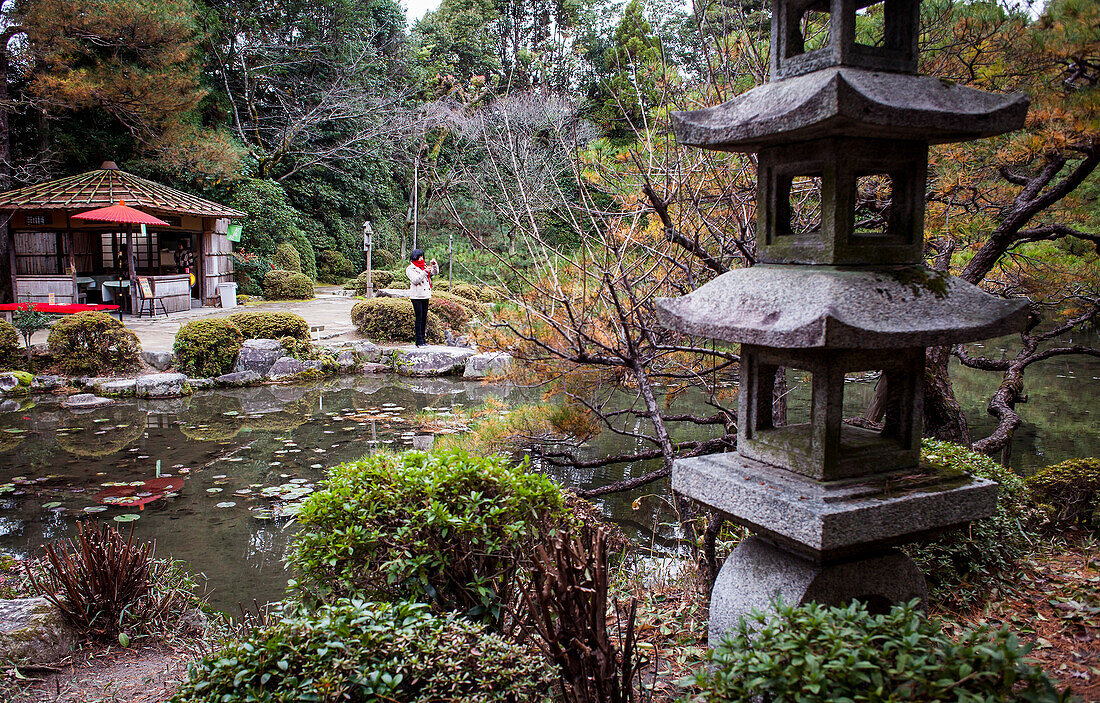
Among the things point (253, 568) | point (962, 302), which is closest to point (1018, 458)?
point (962, 302)

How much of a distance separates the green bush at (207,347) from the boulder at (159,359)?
141 millimetres

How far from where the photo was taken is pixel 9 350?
10.7 meters

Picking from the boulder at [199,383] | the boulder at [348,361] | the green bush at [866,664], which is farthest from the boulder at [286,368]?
the green bush at [866,664]

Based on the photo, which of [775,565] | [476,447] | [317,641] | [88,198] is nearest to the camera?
[317,641]

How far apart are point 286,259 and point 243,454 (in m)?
12.6

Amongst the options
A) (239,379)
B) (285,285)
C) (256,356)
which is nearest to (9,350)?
(239,379)

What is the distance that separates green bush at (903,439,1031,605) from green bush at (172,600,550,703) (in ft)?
7.98

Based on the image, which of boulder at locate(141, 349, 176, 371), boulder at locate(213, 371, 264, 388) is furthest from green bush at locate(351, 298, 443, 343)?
boulder at locate(141, 349, 176, 371)

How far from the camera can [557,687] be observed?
2670mm

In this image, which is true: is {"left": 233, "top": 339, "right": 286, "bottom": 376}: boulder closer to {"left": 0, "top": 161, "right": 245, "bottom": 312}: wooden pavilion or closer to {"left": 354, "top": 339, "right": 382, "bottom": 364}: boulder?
{"left": 354, "top": 339, "right": 382, "bottom": 364}: boulder

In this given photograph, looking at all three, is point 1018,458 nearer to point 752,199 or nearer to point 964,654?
point 752,199

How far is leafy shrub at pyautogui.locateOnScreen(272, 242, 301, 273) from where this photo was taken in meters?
19.4

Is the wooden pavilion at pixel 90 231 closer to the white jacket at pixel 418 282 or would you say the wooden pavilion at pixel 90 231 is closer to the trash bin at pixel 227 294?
the trash bin at pixel 227 294

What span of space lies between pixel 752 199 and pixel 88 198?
45.9 feet
